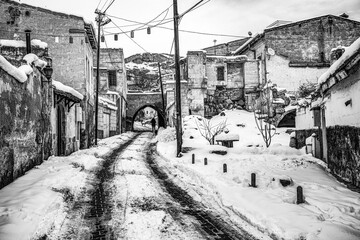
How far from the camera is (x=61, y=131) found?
1406 centimetres

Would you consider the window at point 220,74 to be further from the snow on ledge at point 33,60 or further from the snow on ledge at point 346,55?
the snow on ledge at point 33,60

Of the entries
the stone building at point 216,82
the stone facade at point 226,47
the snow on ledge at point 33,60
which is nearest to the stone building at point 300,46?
the stone building at point 216,82

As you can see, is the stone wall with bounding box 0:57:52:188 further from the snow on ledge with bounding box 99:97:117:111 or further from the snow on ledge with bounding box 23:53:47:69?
the snow on ledge with bounding box 99:97:117:111

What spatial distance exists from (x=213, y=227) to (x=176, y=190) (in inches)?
108

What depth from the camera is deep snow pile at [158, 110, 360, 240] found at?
447 centimetres

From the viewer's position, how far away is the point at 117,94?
31.1m

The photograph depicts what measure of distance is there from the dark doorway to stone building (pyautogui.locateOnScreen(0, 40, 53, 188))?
94.6 inches

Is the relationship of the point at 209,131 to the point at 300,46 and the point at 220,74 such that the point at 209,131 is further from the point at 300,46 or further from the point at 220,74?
the point at 300,46

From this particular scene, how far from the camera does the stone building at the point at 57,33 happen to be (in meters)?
16.6

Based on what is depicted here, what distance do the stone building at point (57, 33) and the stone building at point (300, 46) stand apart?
52.7 ft

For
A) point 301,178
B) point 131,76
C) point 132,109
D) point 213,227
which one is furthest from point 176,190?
point 131,76

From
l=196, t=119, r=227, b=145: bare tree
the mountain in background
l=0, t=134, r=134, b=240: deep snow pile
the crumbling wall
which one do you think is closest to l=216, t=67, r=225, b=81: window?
l=196, t=119, r=227, b=145: bare tree

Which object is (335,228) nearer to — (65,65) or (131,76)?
(65,65)

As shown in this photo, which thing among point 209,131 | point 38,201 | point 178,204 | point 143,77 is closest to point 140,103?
point 143,77
